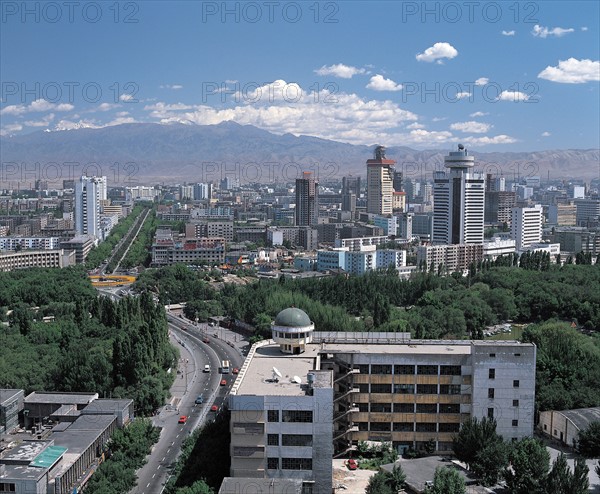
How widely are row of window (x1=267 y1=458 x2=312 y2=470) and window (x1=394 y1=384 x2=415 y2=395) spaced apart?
4.35 metres

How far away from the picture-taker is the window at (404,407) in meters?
18.9

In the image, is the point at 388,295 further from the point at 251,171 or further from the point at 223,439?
the point at 251,171

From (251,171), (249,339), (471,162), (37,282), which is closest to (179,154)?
(251,171)

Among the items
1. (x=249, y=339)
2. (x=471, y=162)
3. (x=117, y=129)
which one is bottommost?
(x=249, y=339)

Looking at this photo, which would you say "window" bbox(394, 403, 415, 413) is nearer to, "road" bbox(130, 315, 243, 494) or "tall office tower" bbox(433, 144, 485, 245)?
"road" bbox(130, 315, 243, 494)

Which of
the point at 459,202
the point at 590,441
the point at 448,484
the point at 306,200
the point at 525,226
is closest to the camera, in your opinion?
the point at 448,484

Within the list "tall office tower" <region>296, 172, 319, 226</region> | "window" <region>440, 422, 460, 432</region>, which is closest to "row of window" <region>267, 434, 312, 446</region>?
"window" <region>440, 422, 460, 432</region>

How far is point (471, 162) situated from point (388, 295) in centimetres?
2253

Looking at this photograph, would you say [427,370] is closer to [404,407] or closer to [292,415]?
[404,407]

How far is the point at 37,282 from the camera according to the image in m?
42.5

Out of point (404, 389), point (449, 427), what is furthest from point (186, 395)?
point (449, 427)

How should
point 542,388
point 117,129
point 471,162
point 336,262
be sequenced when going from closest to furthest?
point 542,388, point 336,262, point 471,162, point 117,129

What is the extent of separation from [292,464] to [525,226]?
58901 mm

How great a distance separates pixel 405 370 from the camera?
18.8 metres
